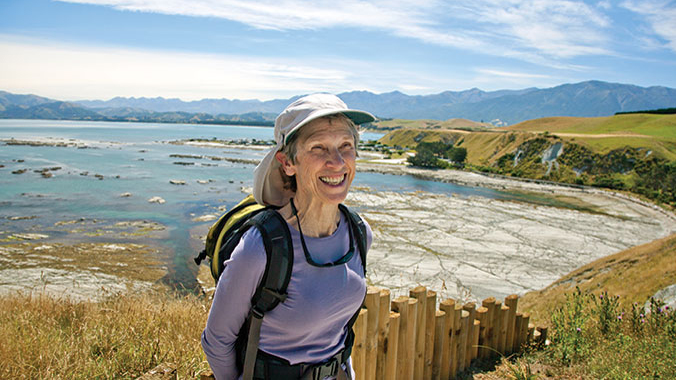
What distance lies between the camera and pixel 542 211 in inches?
1079

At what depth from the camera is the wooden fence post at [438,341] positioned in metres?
3.97

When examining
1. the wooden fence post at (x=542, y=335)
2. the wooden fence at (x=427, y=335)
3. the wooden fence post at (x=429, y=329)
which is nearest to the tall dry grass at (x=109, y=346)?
the wooden fence at (x=427, y=335)

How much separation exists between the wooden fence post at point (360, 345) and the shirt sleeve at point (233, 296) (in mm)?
1379

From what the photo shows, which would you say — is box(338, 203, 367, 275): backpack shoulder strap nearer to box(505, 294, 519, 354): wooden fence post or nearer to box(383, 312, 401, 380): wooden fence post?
box(383, 312, 401, 380): wooden fence post

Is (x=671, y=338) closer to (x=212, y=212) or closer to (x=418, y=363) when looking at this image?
(x=418, y=363)

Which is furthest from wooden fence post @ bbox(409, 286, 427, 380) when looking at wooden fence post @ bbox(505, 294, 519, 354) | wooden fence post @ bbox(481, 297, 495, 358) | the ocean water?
the ocean water

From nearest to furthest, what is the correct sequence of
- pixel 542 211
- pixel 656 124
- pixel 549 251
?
1. pixel 549 251
2. pixel 542 211
3. pixel 656 124

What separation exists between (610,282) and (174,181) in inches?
1201

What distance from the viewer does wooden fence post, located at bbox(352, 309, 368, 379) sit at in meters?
2.99

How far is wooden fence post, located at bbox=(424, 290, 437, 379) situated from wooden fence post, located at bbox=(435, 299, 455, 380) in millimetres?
174

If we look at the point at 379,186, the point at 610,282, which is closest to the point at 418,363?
the point at 610,282

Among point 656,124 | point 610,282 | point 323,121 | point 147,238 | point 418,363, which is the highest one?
point 656,124

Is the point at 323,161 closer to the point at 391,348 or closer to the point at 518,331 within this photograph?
the point at 391,348

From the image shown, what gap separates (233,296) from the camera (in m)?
1.57
